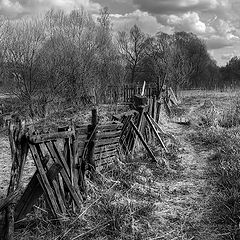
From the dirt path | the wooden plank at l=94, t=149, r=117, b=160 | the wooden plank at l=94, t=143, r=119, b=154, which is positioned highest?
Answer: the wooden plank at l=94, t=143, r=119, b=154

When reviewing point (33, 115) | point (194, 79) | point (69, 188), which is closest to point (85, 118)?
point (33, 115)

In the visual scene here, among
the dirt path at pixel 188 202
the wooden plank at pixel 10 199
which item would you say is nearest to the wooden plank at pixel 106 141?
the dirt path at pixel 188 202

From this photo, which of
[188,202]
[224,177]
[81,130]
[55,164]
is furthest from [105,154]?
[55,164]

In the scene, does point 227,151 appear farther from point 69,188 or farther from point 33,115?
point 33,115

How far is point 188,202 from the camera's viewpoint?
17.8 feet

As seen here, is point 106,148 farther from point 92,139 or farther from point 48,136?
point 48,136

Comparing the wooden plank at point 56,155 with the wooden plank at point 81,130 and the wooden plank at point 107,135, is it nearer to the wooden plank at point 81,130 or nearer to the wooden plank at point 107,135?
the wooden plank at point 81,130

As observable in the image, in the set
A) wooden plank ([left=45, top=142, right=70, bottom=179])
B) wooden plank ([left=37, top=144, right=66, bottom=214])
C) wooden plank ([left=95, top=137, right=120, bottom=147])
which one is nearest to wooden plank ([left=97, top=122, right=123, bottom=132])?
wooden plank ([left=95, top=137, right=120, bottom=147])

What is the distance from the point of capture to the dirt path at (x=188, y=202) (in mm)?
4421

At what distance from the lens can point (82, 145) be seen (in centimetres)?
553

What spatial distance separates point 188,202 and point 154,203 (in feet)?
1.81

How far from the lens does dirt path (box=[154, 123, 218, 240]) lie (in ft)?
14.5

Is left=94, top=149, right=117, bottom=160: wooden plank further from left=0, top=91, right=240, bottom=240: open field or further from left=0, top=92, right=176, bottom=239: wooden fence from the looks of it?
left=0, top=91, right=240, bottom=240: open field

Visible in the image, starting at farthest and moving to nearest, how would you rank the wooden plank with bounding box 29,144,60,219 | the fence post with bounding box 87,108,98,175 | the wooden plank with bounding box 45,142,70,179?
the fence post with bounding box 87,108,98,175
the wooden plank with bounding box 45,142,70,179
the wooden plank with bounding box 29,144,60,219
